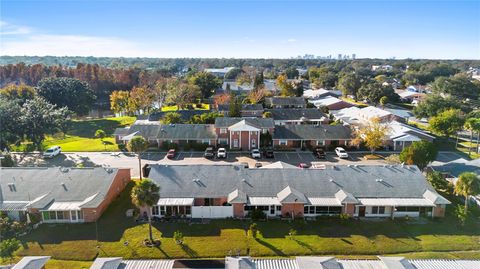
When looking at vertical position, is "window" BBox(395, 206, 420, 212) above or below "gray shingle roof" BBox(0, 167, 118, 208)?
below

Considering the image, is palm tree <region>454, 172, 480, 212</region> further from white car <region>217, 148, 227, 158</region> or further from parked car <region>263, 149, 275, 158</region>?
white car <region>217, 148, 227, 158</region>

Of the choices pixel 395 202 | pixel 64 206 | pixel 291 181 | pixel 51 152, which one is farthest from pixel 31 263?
pixel 51 152

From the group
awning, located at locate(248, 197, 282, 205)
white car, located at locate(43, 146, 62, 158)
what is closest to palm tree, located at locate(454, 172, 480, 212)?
awning, located at locate(248, 197, 282, 205)

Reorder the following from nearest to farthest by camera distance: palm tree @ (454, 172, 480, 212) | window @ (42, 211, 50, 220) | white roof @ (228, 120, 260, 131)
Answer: palm tree @ (454, 172, 480, 212)
window @ (42, 211, 50, 220)
white roof @ (228, 120, 260, 131)

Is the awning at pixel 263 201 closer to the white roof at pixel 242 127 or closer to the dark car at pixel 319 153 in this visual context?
the dark car at pixel 319 153

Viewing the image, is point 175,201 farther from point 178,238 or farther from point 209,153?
point 209,153

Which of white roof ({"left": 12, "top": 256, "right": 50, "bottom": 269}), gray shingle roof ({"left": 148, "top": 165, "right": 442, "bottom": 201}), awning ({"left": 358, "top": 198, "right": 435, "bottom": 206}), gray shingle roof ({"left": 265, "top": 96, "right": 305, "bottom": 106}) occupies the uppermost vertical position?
gray shingle roof ({"left": 265, "top": 96, "right": 305, "bottom": 106})

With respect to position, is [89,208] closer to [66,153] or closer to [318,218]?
[318,218]

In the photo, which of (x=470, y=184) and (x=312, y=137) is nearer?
(x=470, y=184)
